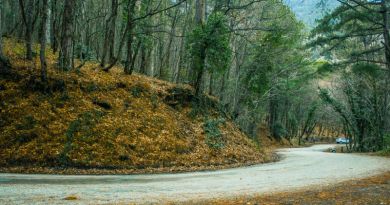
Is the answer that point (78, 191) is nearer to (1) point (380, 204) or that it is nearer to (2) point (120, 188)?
(2) point (120, 188)

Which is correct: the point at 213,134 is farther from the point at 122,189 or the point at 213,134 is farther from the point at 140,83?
the point at 122,189

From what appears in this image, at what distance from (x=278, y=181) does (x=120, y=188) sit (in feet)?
15.2

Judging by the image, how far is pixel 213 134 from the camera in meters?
19.5

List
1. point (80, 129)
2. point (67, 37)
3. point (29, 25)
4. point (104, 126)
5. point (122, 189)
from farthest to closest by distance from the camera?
point (29, 25)
point (67, 37)
point (104, 126)
point (80, 129)
point (122, 189)

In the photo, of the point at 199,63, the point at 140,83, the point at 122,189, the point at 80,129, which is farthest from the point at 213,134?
the point at 122,189

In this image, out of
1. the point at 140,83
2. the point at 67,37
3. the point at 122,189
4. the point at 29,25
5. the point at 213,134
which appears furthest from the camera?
the point at 140,83

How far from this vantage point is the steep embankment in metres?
13.6

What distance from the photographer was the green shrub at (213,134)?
18.4m

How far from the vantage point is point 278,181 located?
1114cm

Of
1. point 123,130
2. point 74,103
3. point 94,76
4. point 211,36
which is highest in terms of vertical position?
point 211,36

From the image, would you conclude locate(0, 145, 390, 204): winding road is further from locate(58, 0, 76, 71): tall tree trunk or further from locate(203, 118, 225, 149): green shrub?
locate(58, 0, 76, 71): tall tree trunk

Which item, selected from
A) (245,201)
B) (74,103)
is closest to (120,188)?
(245,201)

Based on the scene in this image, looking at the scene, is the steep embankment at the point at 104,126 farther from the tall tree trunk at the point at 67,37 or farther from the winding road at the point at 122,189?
the winding road at the point at 122,189

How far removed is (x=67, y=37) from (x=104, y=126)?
4855 mm
